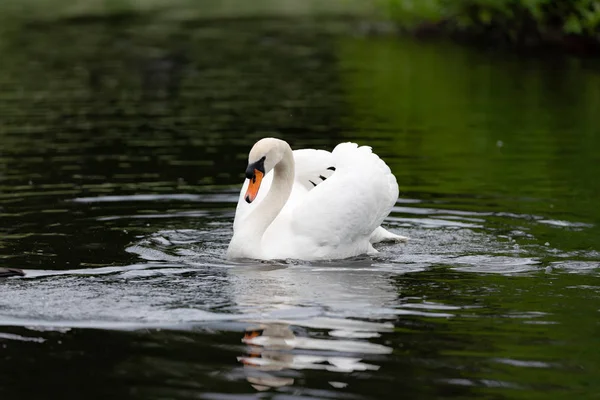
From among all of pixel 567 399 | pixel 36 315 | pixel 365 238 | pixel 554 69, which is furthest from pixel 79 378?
pixel 554 69

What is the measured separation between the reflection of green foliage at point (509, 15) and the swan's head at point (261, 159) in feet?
75.8

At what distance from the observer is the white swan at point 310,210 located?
10.8m

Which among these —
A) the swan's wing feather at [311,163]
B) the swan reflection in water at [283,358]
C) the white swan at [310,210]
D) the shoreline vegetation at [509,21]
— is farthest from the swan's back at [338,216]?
the shoreline vegetation at [509,21]

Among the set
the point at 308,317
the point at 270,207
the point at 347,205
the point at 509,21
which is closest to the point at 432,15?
the point at 509,21

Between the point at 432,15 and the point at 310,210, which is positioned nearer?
the point at 310,210

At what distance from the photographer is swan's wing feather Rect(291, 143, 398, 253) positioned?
10.9m

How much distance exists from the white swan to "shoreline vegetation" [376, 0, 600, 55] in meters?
22.6

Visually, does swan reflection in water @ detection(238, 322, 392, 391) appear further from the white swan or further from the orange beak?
the white swan

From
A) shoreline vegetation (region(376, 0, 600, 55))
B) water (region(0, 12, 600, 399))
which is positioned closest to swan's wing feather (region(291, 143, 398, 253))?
water (region(0, 12, 600, 399))

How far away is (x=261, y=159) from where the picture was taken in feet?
35.9

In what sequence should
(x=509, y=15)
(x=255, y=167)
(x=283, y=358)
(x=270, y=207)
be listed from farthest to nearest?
(x=509, y=15) < (x=270, y=207) < (x=255, y=167) < (x=283, y=358)

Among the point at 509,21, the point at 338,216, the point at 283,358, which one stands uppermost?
the point at 509,21

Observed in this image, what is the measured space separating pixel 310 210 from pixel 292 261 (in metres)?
0.50

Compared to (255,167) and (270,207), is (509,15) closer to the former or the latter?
(270,207)
